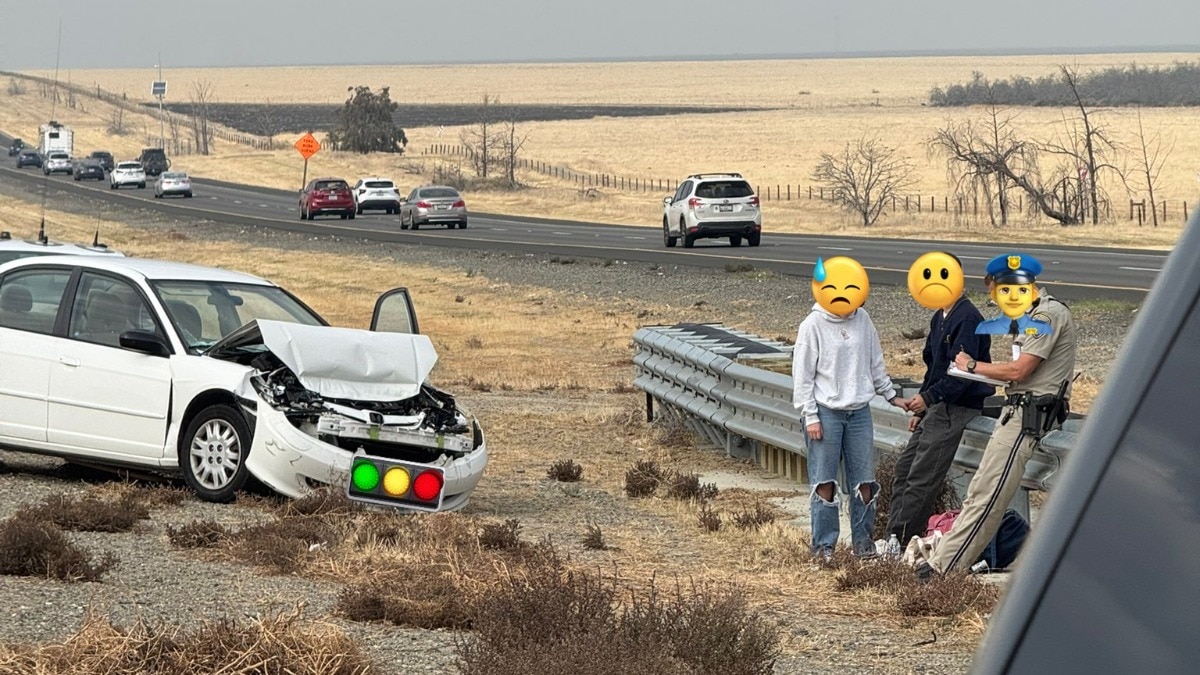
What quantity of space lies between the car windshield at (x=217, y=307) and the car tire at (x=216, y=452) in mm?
622

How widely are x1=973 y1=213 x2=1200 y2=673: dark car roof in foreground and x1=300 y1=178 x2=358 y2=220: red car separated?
6223 cm

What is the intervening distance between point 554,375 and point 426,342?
11.2 m

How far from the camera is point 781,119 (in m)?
147

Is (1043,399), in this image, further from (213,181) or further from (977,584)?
(213,181)

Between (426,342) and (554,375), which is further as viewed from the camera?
(554,375)

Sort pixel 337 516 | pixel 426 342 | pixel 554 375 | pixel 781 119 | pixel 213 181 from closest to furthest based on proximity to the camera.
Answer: pixel 337 516, pixel 426 342, pixel 554 375, pixel 213 181, pixel 781 119

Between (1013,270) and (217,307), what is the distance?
Answer: 240 inches

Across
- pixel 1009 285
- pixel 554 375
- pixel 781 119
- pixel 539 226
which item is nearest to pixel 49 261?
pixel 1009 285

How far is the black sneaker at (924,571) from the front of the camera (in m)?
8.36

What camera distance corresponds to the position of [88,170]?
93438 millimetres

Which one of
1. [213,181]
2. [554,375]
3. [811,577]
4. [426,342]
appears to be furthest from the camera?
[213,181]

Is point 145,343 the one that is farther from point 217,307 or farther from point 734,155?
point 734,155

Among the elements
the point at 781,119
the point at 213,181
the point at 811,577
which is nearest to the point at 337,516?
the point at 811,577

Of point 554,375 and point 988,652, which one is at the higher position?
point 988,652
